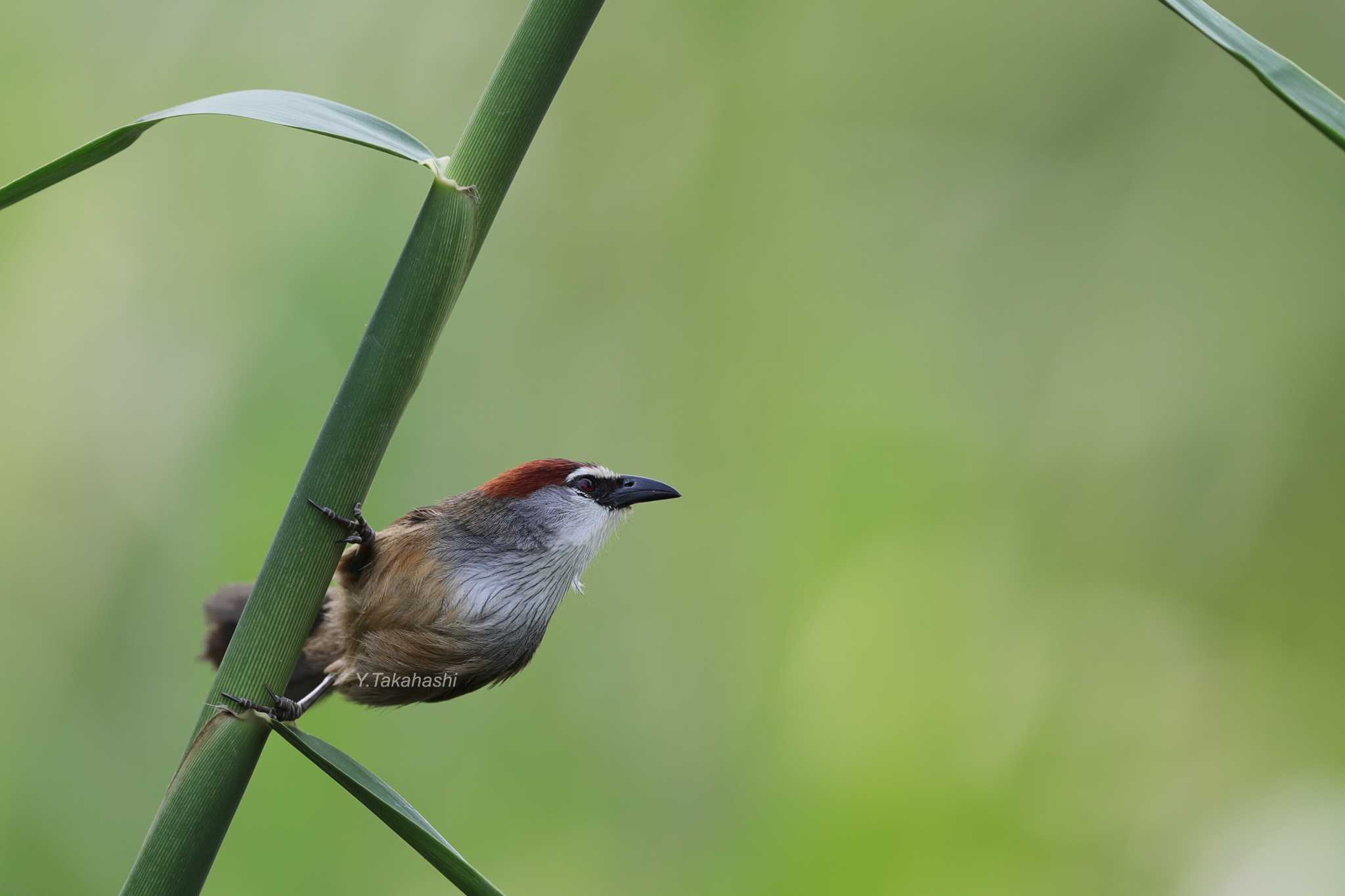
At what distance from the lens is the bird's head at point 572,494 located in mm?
1822

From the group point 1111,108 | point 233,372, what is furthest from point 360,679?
point 1111,108

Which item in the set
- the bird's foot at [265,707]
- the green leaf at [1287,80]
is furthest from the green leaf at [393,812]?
the green leaf at [1287,80]

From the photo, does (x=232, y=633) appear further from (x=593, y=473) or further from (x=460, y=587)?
(x=593, y=473)

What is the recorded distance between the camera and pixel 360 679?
164cm

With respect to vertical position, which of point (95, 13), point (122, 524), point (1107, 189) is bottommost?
point (122, 524)

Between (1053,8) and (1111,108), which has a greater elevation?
(1053,8)

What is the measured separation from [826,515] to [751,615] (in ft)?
1.13

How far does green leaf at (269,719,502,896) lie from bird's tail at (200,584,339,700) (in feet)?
2.37

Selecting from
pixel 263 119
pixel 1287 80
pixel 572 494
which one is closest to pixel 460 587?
pixel 572 494

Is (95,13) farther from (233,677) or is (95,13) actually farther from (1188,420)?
(1188,420)

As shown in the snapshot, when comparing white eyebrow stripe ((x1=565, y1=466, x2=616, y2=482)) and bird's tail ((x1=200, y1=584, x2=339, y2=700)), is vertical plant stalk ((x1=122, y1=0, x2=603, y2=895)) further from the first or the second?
white eyebrow stripe ((x1=565, y1=466, x2=616, y2=482))

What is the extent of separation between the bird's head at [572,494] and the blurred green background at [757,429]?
2.96ft

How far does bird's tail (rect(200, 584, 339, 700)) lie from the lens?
5.71 ft

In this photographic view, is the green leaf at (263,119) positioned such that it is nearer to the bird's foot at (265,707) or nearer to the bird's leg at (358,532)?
the bird's leg at (358,532)
